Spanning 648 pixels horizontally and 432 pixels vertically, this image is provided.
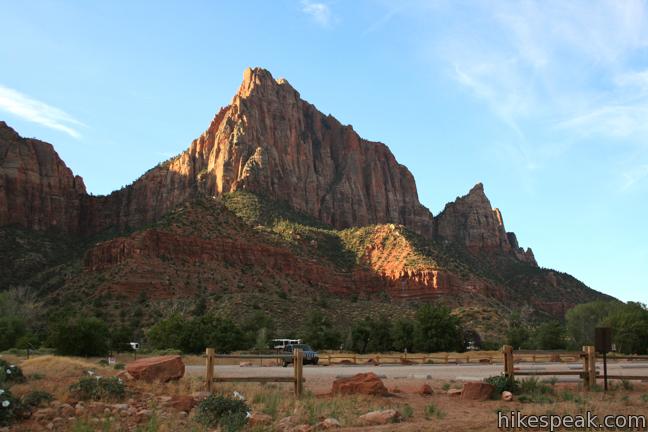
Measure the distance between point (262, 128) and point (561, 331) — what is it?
105 meters

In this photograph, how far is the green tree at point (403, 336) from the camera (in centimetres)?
6494

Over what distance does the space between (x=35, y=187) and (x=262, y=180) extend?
2342 inches

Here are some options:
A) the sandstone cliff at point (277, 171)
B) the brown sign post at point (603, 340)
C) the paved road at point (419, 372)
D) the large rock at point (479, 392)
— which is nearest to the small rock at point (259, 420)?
the large rock at point (479, 392)

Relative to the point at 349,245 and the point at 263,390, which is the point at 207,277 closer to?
the point at 349,245

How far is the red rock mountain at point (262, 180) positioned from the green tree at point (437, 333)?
79.1m

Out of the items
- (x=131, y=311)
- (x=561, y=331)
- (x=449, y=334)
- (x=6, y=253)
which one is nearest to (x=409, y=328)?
(x=449, y=334)

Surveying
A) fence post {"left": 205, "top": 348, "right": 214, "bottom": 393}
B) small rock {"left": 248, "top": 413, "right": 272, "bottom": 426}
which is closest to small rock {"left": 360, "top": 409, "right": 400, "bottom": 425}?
small rock {"left": 248, "top": 413, "right": 272, "bottom": 426}

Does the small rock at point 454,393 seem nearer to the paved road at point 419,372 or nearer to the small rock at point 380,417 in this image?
the small rock at point 380,417

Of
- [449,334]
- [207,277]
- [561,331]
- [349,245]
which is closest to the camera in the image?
[449,334]

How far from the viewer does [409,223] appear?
187625 millimetres

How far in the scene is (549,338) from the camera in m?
72.6

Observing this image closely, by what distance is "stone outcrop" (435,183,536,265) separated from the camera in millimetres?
180750

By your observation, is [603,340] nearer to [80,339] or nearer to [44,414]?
[44,414]

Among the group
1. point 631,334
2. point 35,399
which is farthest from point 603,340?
point 631,334
